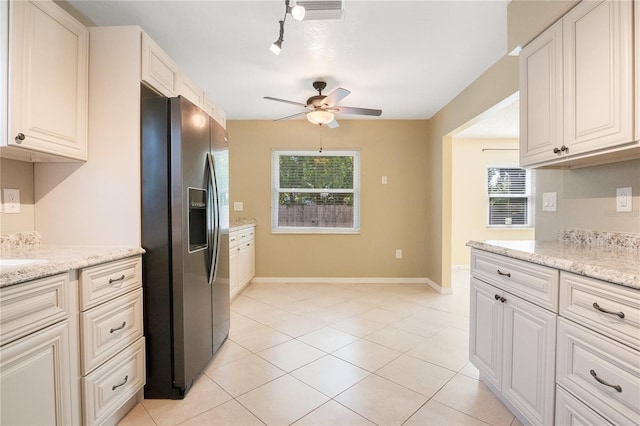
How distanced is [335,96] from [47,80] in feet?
6.74

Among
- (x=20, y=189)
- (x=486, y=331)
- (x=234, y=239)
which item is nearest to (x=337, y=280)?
(x=234, y=239)

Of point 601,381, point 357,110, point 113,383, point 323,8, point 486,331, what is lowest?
point 113,383

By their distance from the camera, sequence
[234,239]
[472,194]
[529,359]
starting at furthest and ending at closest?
[472,194], [234,239], [529,359]

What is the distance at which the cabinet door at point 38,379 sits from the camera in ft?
3.36

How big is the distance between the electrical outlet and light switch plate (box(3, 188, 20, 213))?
10.6 feet

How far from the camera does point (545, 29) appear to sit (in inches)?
67.7

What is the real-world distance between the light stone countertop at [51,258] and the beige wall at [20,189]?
0.12 m

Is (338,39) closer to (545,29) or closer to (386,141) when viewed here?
(545,29)

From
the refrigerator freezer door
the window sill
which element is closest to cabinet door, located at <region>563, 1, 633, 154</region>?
the refrigerator freezer door

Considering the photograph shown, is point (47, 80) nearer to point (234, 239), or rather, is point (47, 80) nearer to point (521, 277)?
point (234, 239)

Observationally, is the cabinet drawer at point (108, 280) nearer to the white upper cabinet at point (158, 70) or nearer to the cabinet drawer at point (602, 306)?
the white upper cabinet at point (158, 70)

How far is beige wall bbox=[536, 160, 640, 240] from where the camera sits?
1.55 meters

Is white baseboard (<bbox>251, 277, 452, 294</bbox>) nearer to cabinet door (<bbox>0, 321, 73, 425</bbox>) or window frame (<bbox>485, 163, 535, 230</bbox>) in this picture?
A: window frame (<bbox>485, 163, 535, 230</bbox>)

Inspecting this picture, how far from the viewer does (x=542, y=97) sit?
173 cm
